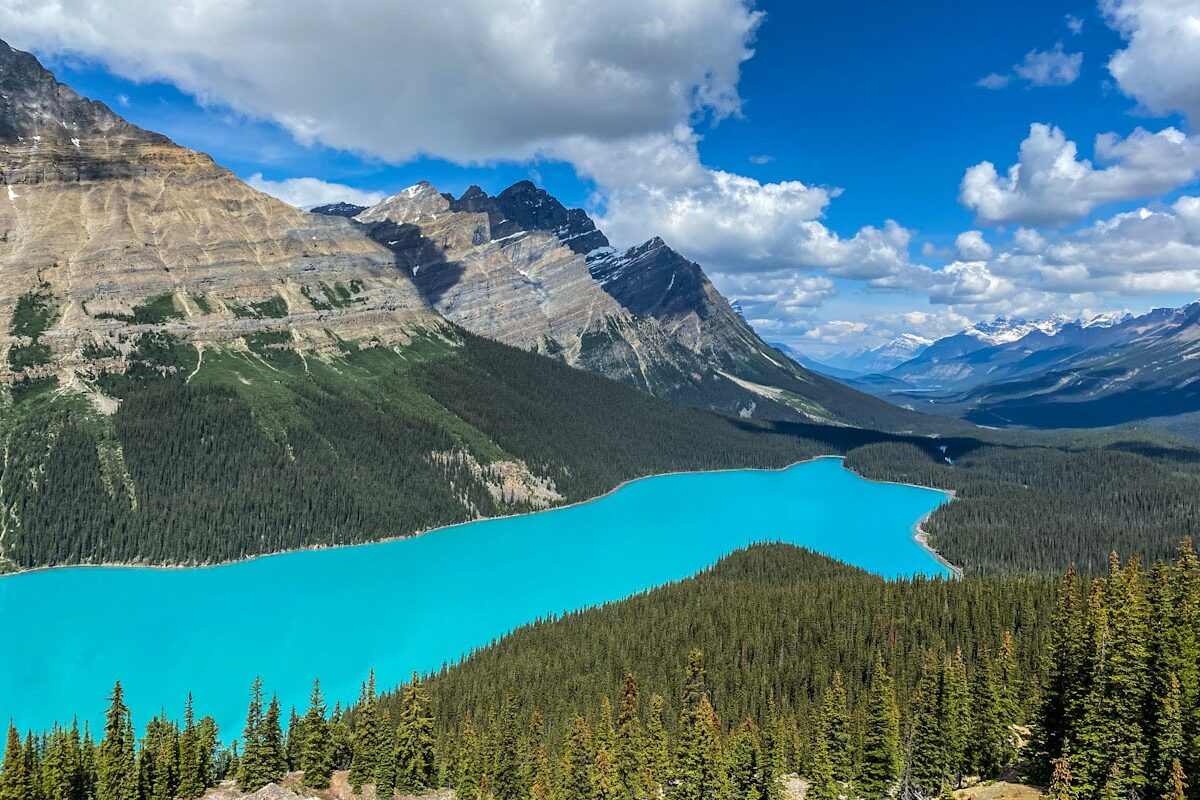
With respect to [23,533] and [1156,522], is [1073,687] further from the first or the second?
A: [1156,522]

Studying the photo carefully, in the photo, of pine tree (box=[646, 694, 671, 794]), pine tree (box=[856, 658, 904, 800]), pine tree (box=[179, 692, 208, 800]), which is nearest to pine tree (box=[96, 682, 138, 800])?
pine tree (box=[179, 692, 208, 800])

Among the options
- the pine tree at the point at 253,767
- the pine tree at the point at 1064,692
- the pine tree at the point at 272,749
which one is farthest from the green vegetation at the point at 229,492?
the pine tree at the point at 1064,692

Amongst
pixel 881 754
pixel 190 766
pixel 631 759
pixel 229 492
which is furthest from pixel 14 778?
pixel 229 492

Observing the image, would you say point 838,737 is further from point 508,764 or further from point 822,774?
point 508,764

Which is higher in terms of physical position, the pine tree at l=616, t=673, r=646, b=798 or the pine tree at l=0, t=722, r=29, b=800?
the pine tree at l=0, t=722, r=29, b=800

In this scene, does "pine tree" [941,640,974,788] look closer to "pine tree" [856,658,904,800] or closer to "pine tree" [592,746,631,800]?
"pine tree" [856,658,904,800]
